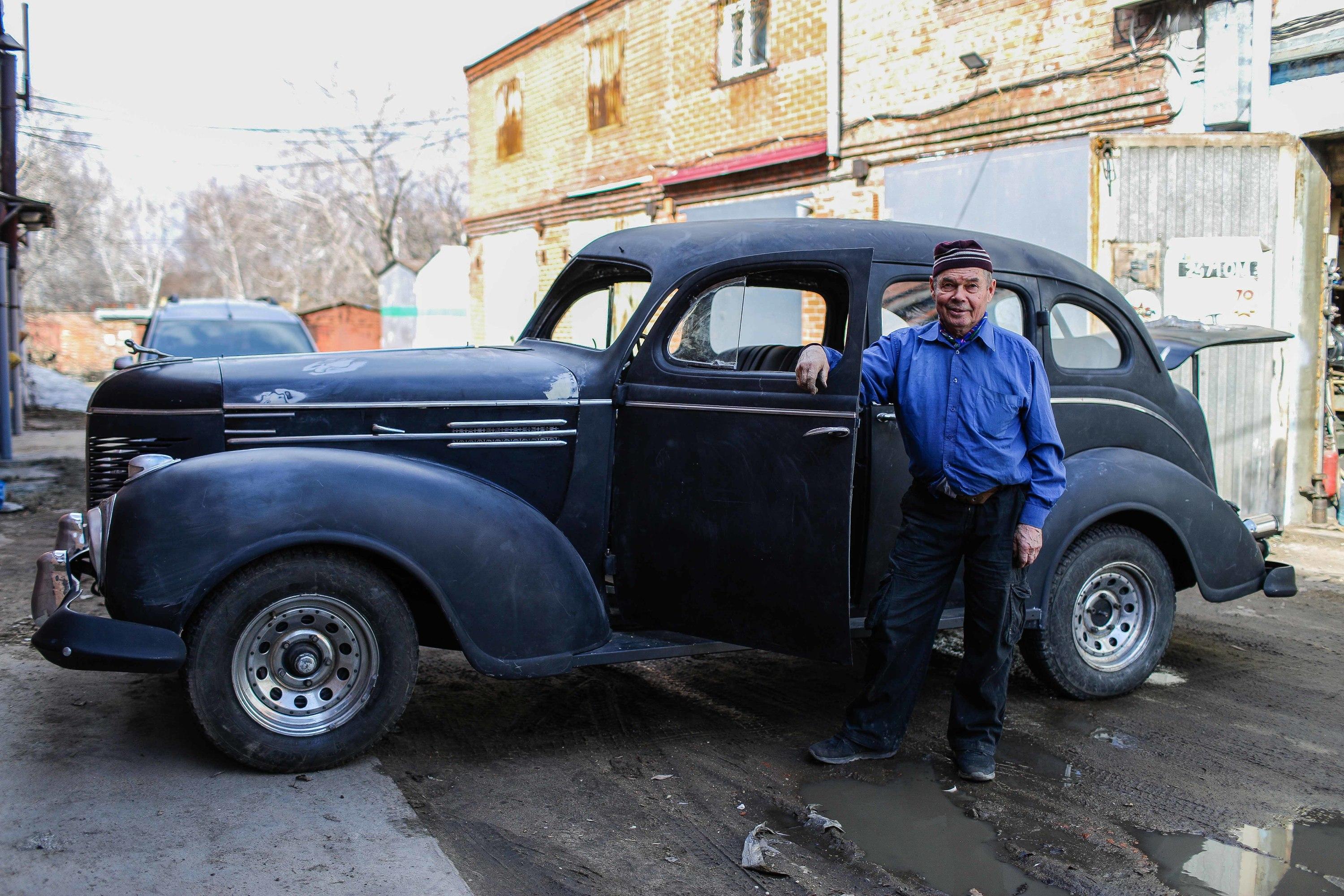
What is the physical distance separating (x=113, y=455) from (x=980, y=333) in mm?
3137

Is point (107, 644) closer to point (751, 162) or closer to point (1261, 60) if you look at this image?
point (1261, 60)

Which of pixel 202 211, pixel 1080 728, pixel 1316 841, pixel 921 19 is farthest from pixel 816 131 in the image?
pixel 202 211

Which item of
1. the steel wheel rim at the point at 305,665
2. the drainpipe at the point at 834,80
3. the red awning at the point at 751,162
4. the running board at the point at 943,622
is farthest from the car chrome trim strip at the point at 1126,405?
the red awning at the point at 751,162

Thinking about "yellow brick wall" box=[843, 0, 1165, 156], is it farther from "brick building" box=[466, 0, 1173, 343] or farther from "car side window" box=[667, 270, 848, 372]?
"car side window" box=[667, 270, 848, 372]

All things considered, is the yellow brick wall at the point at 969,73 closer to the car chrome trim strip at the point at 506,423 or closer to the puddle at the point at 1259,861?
the car chrome trim strip at the point at 506,423

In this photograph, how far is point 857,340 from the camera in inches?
151

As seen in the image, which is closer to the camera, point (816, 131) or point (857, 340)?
point (857, 340)

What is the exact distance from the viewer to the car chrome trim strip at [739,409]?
12.6ft

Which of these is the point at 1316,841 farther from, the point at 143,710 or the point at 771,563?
the point at 143,710

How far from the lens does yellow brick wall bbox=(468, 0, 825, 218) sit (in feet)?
43.0

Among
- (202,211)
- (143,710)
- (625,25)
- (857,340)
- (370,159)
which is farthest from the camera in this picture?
(202,211)

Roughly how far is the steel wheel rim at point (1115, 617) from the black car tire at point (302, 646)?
2848 millimetres

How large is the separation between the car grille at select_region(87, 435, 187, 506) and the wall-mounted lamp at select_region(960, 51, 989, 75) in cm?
884

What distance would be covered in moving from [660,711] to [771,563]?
3.39 ft
